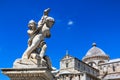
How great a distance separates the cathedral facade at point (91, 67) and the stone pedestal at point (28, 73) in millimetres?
55079

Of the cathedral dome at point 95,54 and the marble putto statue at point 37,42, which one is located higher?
the cathedral dome at point 95,54

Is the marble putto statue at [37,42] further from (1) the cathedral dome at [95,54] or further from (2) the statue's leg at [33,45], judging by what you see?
(1) the cathedral dome at [95,54]

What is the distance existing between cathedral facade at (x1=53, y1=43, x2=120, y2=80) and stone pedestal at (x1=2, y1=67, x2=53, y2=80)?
55.1 meters

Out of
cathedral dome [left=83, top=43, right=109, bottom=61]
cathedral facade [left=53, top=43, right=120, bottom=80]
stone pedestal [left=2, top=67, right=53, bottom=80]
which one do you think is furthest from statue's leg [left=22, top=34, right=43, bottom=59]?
cathedral dome [left=83, top=43, right=109, bottom=61]

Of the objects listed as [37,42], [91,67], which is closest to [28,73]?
[37,42]

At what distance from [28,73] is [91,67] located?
74.0m

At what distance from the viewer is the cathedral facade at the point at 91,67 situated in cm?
6419

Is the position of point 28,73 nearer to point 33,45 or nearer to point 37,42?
point 33,45

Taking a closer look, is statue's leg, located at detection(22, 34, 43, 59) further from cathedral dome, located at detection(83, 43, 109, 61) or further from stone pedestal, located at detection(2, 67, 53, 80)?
cathedral dome, located at detection(83, 43, 109, 61)

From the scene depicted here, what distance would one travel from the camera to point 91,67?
7931cm

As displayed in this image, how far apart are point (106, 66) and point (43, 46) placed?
255 feet

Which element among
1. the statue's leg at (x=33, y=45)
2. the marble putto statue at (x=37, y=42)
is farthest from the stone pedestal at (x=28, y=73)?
the statue's leg at (x=33, y=45)

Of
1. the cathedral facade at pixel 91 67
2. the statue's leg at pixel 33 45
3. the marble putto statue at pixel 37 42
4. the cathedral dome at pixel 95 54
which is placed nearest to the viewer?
the marble putto statue at pixel 37 42

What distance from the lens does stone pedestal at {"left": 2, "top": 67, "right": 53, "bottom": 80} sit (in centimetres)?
669
